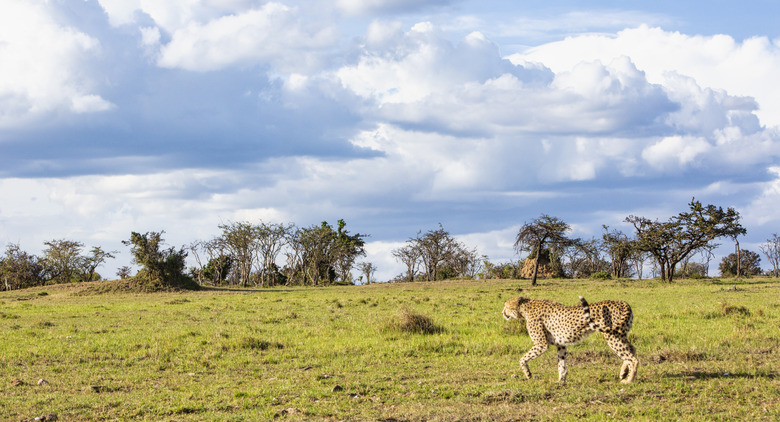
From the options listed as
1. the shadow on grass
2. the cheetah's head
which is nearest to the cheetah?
the cheetah's head

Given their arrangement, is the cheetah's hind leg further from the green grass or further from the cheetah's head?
the cheetah's head

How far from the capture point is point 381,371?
1291 centimetres

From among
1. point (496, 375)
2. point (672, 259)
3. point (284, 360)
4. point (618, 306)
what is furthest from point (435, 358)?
point (672, 259)

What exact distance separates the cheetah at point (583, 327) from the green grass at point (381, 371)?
397 millimetres

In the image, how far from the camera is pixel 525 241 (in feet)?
183

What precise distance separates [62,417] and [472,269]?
240 feet

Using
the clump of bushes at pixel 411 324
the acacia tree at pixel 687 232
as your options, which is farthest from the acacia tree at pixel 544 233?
the clump of bushes at pixel 411 324

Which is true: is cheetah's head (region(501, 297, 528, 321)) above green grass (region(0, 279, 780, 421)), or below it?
above

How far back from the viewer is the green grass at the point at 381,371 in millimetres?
9648

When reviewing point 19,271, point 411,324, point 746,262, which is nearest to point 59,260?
point 19,271

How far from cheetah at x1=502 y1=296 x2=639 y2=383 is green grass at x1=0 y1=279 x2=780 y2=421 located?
1.30ft

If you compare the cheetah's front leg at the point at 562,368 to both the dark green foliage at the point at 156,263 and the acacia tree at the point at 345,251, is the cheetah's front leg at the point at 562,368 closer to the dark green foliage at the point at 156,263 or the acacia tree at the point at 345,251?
the dark green foliage at the point at 156,263

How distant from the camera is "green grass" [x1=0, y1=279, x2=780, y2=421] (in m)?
9.65

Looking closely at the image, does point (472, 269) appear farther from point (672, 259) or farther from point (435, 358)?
point (435, 358)
